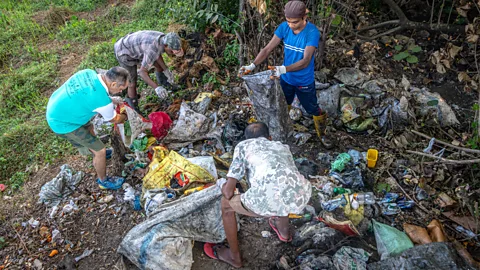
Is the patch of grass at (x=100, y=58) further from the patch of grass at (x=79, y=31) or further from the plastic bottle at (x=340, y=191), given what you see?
the plastic bottle at (x=340, y=191)

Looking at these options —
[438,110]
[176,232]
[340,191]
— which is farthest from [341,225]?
[438,110]

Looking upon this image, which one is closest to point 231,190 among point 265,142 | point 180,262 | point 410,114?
point 265,142

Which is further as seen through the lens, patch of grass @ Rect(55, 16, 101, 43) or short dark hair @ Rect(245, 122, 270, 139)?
patch of grass @ Rect(55, 16, 101, 43)

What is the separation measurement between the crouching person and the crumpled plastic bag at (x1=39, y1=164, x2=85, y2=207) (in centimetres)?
205

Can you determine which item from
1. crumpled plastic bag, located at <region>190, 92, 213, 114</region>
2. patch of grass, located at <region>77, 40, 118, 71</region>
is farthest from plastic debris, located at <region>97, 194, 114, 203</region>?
patch of grass, located at <region>77, 40, 118, 71</region>

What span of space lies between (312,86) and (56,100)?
101 inches

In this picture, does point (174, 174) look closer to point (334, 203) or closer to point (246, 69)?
point (246, 69)

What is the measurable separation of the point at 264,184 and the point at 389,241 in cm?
127

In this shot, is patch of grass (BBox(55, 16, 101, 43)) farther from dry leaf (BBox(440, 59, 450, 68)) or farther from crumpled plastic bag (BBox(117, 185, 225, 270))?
dry leaf (BBox(440, 59, 450, 68))

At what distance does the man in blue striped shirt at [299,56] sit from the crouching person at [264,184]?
113 cm

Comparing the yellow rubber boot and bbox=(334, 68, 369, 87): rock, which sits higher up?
bbox=(334, 68, 369, 87): rock

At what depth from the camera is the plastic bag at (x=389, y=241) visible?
8.55 feet

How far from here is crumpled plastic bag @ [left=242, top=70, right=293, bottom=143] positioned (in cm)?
344

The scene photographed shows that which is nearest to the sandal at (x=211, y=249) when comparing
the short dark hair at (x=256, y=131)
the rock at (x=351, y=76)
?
the short dark hair at (x=256, y=131)
